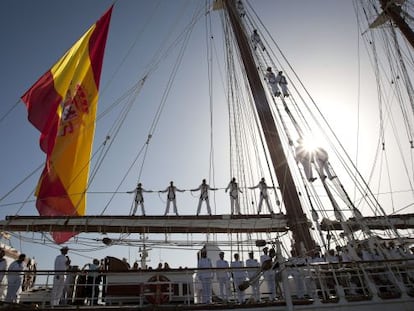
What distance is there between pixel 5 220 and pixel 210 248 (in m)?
6.98

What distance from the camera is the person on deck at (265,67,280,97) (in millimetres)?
13742

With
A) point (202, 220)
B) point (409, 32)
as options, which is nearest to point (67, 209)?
point (202, 220)

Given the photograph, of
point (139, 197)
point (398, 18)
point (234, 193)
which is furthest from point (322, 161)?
point (398, 18)

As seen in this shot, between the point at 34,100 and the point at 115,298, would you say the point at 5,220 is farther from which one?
the point at 115,298

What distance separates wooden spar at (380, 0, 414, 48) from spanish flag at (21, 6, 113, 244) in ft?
52.0

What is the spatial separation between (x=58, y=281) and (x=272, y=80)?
37.3ft

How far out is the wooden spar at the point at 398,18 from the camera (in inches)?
636

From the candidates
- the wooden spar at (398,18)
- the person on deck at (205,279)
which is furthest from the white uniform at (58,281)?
the wooden spar at (398,18)

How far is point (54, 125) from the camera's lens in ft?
32.7

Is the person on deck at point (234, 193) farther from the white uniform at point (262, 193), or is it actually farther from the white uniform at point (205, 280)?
the white uniform at point (205, 280)

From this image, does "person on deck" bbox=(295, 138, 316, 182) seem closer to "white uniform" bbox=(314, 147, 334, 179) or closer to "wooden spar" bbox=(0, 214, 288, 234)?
"white uniform" bbox=(314, 147, 334, 179)

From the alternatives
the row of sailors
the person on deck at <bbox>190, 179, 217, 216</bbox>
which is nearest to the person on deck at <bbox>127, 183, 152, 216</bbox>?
the row of sailors

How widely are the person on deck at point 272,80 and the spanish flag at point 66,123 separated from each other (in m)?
7.34

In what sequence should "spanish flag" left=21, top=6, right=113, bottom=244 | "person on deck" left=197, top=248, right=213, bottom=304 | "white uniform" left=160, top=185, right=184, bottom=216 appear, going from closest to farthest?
"person on deck" left=197, top=248, right=213, bottom=304, "spanish flag" left=21, top=6, right=113, bottom=244, "white uniform" left=160, top=185, right=184, bottom=216
